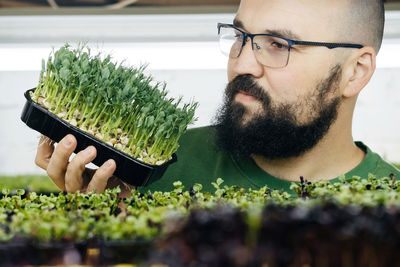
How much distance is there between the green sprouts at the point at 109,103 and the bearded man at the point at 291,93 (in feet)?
0.50

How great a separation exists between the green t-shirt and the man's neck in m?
0.04

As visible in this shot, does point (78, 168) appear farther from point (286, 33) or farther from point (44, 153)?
point (286, 33)

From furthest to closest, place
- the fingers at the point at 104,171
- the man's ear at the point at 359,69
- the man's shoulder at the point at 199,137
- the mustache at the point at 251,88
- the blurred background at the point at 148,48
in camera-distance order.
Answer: the blurred background at the point at 148,48 → the man's shoulder at the point at 199,137 → the man's ear at the point at 359,69 → the mustache at the point at 251,88 → the fingers at the point at 104,171

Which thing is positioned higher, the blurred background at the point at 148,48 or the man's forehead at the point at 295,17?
the man's forehead at the point at 295,17

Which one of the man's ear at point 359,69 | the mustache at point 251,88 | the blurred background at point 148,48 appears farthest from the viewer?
the blurred background at point 148,48

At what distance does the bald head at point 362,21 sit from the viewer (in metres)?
1.73

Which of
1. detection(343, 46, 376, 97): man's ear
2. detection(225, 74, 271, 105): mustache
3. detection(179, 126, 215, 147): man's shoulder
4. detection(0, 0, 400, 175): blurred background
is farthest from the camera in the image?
detection(0, 0, 400, 175): blurred background

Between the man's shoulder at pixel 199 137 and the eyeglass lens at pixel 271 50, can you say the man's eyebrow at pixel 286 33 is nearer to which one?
the eyeglass lens at pixel 271 50

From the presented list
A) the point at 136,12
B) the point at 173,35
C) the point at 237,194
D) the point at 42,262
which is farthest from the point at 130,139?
the point at 173,35

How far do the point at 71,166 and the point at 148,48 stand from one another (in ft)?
11.3

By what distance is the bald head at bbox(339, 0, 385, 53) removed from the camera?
173 cm

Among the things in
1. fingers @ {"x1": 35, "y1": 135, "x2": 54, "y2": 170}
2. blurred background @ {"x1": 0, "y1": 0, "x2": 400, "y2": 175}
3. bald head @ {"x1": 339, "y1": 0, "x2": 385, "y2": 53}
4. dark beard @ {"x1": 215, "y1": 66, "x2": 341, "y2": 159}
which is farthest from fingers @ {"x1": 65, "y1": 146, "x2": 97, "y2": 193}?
blurred background @ {"x1": 0, "y1": 0, "x2": 400, "y2": 175}

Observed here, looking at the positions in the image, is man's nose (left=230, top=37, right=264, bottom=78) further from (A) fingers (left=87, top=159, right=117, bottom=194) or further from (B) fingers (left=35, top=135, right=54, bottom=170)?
(B) fingers (left=35, top=135, right=54, bottom=170)

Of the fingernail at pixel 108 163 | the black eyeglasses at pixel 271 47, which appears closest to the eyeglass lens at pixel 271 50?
the black eyeglasses at pixel 271 47
